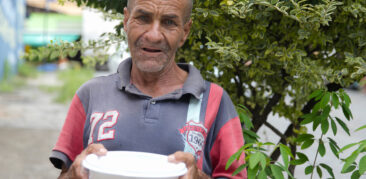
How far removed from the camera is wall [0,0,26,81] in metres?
14.5

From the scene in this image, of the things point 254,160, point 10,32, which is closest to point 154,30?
point 254,160

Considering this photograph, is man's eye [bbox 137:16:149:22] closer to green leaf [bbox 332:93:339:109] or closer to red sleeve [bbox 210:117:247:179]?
red sleeve [bbox 210:117:247:179]

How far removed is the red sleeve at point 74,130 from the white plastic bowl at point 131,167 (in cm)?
35

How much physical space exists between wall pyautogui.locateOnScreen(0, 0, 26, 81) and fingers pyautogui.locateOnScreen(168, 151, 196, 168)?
1349cm

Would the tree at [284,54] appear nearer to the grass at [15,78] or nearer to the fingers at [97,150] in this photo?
the fingers at [97,150]

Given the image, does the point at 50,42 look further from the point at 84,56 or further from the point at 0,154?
the point at 0,154

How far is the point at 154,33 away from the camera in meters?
1.48

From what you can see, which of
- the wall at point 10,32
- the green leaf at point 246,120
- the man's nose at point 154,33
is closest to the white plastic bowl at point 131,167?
the man's nose at point 154,33

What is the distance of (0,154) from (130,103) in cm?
513

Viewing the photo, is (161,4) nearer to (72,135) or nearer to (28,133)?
(72,135)

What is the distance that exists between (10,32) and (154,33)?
1634cm

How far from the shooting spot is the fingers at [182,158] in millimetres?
1297

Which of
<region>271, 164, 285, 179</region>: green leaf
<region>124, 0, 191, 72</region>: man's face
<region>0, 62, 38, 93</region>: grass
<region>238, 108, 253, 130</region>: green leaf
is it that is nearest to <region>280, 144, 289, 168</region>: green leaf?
<region>271, 164, 285, 179</region>: green leaf

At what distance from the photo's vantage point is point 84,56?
9.25ft
